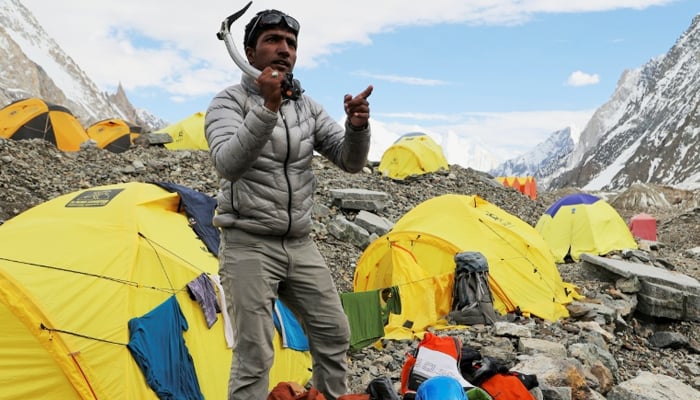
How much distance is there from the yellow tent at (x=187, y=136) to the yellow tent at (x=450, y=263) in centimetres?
1098

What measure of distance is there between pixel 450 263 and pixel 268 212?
Answer: 19.5ft

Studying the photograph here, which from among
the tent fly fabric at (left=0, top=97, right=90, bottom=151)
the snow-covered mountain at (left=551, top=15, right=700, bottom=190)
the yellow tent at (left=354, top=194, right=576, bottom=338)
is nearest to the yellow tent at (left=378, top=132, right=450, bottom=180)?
the tent fly fabric at (left=0, top=97, right=90, bottom=151)

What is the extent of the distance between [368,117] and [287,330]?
3242 millimetres

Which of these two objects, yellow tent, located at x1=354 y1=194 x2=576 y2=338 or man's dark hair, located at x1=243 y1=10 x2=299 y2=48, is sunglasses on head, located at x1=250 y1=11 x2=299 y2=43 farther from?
yellow tent, located at x1=354 y1=194 x2=576 y2=338

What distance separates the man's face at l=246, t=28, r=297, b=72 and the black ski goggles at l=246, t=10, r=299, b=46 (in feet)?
0.12

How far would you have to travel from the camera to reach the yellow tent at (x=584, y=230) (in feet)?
48.8

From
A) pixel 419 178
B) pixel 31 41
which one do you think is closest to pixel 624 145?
pixel 31 41

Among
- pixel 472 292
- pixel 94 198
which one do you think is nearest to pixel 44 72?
pixel 94 198

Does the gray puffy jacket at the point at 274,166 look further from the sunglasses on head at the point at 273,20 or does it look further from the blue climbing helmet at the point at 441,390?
the blue climbing helmet at the point at 441,390

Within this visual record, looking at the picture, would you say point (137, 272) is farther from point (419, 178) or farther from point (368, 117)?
point (419, 178)

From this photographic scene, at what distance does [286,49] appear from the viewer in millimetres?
3287

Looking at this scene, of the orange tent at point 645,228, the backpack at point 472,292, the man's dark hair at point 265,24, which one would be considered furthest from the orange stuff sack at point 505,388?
the orange tent at point 645,228

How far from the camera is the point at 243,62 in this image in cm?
314

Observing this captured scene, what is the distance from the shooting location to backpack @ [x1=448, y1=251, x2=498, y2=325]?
7.91 m
